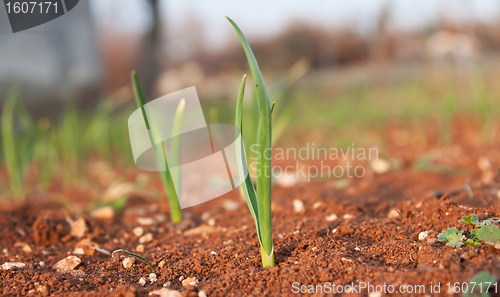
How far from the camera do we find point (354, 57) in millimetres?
3502

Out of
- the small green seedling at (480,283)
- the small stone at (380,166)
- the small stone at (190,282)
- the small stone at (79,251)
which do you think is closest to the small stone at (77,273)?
the small stone at (79,251)

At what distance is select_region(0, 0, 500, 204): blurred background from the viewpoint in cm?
188

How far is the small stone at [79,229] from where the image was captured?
100cm

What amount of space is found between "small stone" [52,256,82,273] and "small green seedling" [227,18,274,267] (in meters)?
0.43

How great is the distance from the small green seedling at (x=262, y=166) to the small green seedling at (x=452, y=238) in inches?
13.3

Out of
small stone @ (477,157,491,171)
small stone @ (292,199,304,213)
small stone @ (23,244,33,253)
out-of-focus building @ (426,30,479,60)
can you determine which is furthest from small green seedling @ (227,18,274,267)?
out-of-focus building @ (426,30,479,60)

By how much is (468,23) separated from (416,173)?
2.59 m

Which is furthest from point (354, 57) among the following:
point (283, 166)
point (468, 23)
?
point (283, 166)

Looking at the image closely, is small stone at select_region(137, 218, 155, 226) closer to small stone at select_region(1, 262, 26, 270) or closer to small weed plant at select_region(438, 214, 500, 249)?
small stone at select_region(1, 262, 26, 270)

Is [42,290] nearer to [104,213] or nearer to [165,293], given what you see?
[165,293]

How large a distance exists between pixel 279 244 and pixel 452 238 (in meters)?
0.34

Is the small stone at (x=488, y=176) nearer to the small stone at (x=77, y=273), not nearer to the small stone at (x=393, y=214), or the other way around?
the small stone at (x=393, y=214)

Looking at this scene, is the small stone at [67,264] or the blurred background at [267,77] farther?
the blurred background at [267,77]

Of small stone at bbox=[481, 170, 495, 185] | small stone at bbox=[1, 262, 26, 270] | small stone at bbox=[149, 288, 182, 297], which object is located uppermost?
small stone at bbox=[149, 288, 182, 297]
